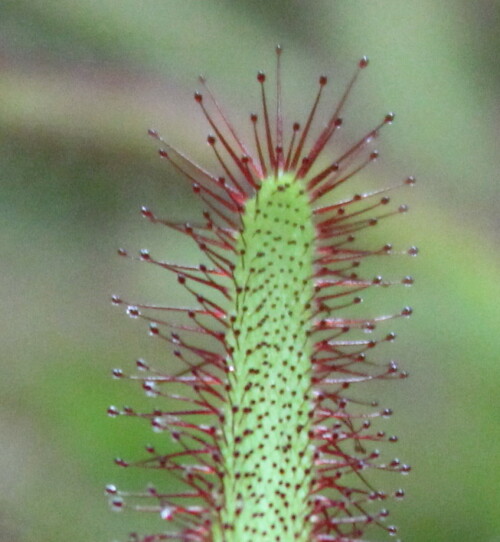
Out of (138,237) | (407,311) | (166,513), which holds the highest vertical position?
(138,237)

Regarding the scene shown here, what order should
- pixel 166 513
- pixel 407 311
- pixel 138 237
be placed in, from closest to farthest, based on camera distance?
Answer: pixel 166 513 → pixel 407 311 → pixel 138 237

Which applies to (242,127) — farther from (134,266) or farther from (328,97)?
(134,266)

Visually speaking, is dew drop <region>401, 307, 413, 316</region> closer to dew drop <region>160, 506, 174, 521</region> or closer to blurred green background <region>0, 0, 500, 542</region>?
dew drop <region>160, 506, 174, 521</region>

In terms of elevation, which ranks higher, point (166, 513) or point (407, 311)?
point (407, 311)

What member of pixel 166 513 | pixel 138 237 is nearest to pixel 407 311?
pixel 166 513

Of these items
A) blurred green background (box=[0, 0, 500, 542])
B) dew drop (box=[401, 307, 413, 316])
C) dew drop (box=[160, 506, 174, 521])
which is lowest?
dew drop (box=[160, 506, 174, 521])

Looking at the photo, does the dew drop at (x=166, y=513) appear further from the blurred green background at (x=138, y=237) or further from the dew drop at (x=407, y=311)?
the blurred green background at (x=138, y=237)

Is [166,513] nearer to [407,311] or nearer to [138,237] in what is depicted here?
[407,311]

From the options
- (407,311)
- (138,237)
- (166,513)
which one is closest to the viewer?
(166,513)

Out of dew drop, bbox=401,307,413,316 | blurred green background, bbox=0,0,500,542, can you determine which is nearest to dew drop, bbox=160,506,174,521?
dew drop, bbox=401,307,413,316

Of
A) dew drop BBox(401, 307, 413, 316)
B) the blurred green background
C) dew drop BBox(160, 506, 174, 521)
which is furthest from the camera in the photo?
the blurred green background
